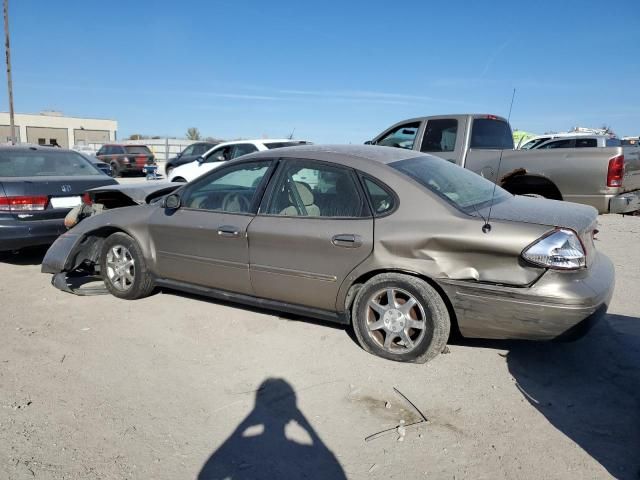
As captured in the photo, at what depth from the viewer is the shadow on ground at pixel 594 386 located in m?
2.63

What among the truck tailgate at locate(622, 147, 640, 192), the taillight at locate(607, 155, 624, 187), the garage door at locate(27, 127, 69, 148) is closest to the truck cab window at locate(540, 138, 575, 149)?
the truck tailgate at locate(622, 147, 640, 192)

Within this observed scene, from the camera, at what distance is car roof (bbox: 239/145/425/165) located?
12.8 ft

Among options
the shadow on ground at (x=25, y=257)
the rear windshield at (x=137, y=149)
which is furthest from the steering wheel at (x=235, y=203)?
the rear windshield at (x=137, y=149)

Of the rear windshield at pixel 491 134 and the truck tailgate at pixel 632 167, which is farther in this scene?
the rear windshield at pixel 491 134

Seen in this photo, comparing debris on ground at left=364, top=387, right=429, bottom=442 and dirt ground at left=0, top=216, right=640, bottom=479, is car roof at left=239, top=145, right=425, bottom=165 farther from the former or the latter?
debris on ground at left=364, top=387, right=429, bottom=442

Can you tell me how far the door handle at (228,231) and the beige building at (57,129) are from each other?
60878 mm

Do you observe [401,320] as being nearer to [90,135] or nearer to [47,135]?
[47,135]

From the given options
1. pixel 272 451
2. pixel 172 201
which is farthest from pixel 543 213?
pixel 172 201

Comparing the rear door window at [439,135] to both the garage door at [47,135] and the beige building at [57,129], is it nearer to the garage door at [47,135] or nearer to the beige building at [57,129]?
the beige building at [57,129]

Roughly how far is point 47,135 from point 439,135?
67.2 metres

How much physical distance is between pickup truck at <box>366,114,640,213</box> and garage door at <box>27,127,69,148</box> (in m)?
61.5

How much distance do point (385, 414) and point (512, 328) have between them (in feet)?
3.34

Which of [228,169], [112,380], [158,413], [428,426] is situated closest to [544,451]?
[428,426]

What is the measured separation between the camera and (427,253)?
340 cm
